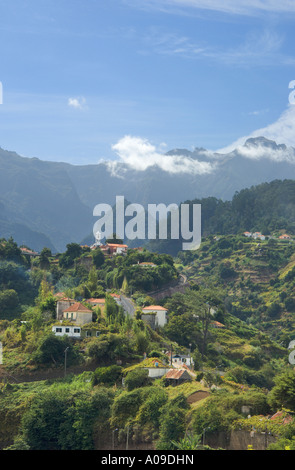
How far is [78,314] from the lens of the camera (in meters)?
67.5

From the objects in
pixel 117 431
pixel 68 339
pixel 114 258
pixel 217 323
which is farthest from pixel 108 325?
pixel 114 258

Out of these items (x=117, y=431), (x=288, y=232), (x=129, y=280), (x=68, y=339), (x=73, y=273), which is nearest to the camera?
(x=117, y=431)

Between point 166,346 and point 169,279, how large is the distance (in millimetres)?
26684

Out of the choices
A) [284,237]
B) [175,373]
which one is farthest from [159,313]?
[284,237]

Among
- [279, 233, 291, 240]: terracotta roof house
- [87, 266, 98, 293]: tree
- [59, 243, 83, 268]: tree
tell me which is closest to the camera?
[87, 266, 98, 293]: tree

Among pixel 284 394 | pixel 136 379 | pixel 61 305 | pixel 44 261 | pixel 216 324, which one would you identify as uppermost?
pixel 44 261

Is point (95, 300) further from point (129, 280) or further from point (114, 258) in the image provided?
point (114, 258)

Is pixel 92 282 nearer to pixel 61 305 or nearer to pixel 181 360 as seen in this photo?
pixel 61 305

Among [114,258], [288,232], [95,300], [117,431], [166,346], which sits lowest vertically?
[117,431]

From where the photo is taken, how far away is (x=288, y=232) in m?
173

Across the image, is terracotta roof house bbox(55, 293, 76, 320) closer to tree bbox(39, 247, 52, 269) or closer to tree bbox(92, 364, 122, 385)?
tree bbox(92, 364, 122, 385)

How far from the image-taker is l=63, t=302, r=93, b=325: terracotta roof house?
67.4 metres

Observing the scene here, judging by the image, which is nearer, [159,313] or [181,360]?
[181,360]

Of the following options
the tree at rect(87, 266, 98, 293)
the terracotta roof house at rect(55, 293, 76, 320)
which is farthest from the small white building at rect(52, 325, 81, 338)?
the tree at rect(87, 266, 98, 293)
